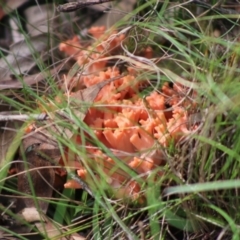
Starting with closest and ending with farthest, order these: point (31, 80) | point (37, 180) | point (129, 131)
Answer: point (129, 131)
point (37, 180)
point (31, 80)

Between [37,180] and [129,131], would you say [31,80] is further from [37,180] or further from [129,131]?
[129,131]

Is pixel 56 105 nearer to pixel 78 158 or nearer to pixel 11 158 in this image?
pixel 78 158

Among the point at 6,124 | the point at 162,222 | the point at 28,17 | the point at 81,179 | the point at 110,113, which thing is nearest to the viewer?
the point at 162,222

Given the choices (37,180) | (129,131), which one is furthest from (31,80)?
(129,131)

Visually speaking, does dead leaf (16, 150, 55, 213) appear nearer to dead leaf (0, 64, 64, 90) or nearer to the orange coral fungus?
the orange coral fungus

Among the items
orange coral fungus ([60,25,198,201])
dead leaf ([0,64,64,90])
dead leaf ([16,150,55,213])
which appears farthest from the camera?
dead leaf ([0,64,64,90])

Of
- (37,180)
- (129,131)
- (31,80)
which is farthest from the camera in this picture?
(31,80)

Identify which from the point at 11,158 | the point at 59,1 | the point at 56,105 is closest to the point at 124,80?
the point at 56,105

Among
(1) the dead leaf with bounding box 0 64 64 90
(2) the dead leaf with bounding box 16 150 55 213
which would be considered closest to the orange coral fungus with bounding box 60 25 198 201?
(2) the dead leaf with bounding box 16 150 55 213
